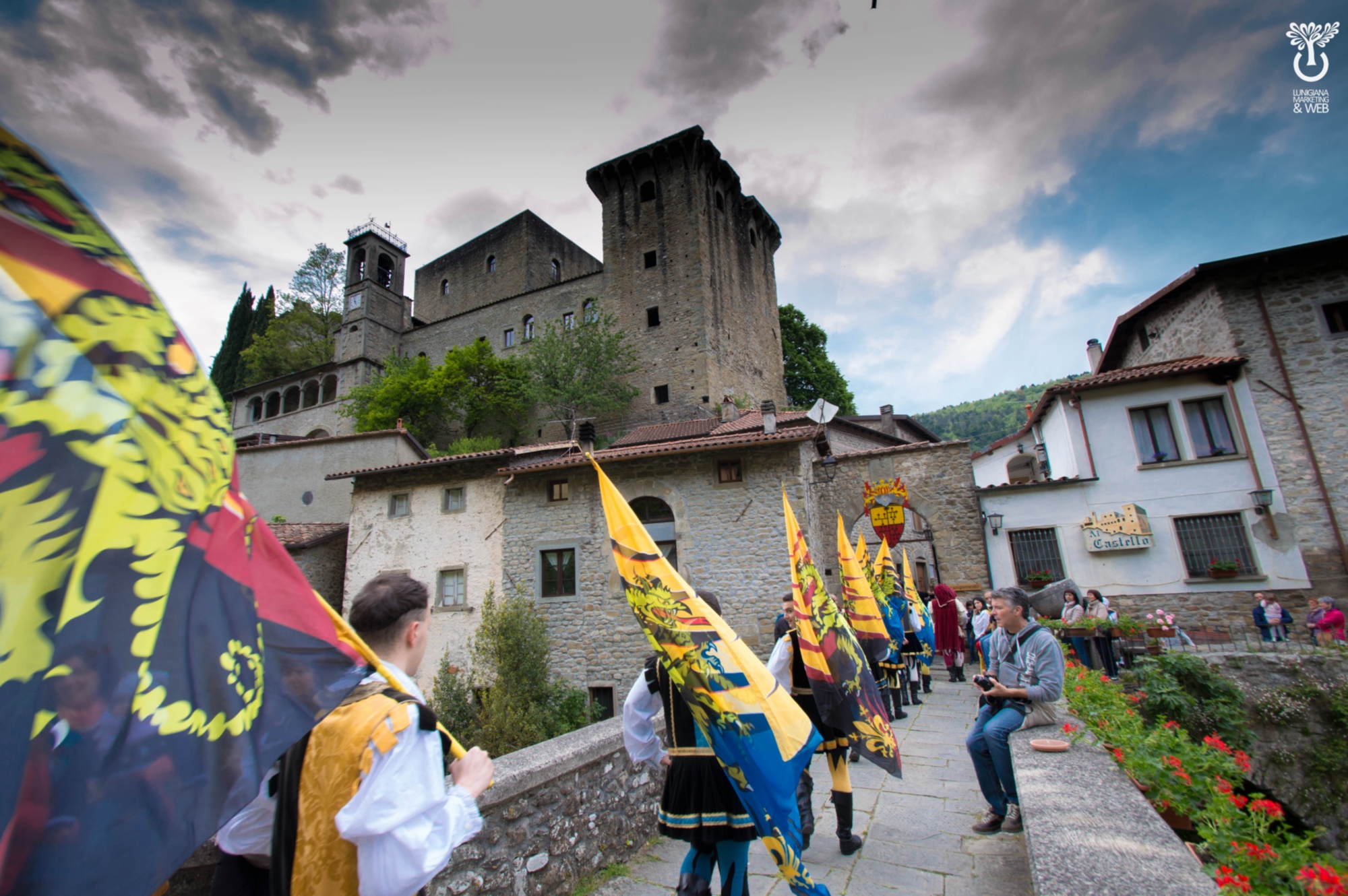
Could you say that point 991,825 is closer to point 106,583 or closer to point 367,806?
point 367,806

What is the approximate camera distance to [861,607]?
6223mm

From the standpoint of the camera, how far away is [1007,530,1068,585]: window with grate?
47.5ft

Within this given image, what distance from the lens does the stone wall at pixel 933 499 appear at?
1529cm

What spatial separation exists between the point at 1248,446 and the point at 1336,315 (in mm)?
3844

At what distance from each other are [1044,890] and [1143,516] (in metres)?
14.9

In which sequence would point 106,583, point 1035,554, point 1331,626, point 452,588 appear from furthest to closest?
1. point 452,588
2. point 1035,554
3. point 1331,626
4. point 106,583

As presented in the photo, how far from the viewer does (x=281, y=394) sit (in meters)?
37.2

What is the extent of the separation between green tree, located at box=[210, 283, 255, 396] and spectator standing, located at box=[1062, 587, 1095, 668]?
47443mm

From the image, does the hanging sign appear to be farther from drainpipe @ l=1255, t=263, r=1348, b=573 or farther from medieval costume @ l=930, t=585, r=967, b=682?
drainpipe @ l=1255, t=263, r=1348, b=573

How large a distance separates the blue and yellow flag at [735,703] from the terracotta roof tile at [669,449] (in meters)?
10.7

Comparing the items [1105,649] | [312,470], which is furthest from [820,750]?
[312,470]

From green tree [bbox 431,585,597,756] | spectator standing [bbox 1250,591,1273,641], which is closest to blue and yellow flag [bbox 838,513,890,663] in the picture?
green tree [bbox 431,585,597,756]

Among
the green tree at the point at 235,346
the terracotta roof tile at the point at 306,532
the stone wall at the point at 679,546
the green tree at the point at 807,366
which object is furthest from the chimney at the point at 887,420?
the green tree at the point at 235,346

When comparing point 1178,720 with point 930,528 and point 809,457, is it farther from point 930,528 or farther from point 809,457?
point 809,457
